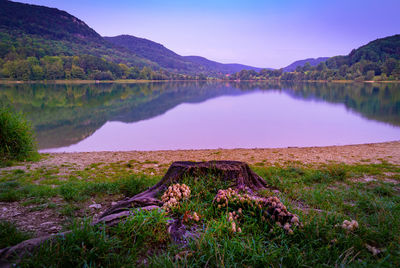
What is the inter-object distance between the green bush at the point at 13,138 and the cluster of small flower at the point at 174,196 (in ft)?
28.8

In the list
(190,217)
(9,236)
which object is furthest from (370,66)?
(9,236)

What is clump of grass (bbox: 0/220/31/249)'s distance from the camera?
112 inches

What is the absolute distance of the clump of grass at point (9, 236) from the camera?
112 inches

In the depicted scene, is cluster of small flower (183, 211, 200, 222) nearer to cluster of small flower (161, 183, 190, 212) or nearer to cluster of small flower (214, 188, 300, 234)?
cluster of small flower (161, 183, 190, 212)

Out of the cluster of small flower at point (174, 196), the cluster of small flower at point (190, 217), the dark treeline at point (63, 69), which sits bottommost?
the cluster of small flower at point (190, 217)

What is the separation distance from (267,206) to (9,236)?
10.6ft

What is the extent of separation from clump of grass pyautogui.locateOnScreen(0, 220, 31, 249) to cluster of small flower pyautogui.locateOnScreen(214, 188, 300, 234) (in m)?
2.49

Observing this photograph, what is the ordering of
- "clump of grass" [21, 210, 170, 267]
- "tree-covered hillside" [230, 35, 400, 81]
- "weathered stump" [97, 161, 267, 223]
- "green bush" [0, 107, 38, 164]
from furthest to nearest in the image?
"tree-covered hillside" [230, 35, 400, 81] → "green bush" [0, 107, 38, 164] → "weathered stump" [97, 161, 267, 223] → "clump of grass" [21, 210, 170, 267]

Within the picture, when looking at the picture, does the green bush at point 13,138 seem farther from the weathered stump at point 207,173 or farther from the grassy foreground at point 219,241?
the weathered stump at point 207,173

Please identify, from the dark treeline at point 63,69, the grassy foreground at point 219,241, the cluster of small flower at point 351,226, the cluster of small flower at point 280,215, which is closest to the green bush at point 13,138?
the grassy foreground at point 219,241

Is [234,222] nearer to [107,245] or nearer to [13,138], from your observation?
[107,245]

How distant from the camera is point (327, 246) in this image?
2.60m

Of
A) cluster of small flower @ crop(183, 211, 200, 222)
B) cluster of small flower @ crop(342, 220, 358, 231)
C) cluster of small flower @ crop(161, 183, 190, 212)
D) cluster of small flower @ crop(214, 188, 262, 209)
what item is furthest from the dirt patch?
cluster of small flower @ crop(342, 220, 358, 231)

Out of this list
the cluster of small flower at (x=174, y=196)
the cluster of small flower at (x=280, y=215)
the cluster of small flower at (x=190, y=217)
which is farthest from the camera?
the cluster of small flower at (x=174, y=196)
